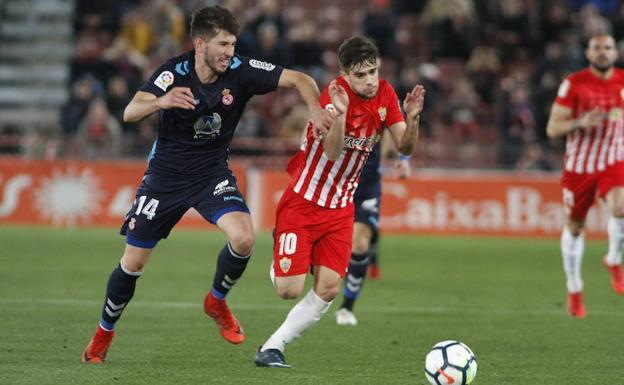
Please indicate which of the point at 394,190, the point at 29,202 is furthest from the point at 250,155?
the point at 29,202

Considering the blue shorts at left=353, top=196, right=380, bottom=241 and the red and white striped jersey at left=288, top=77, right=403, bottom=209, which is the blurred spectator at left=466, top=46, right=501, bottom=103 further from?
the red and white striped jersey at left=288, top=77, right=403, bottom=209

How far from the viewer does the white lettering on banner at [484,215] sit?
67.1 feet

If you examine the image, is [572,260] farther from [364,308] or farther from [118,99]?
[118,99]

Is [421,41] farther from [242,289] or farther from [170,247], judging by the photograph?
[242,289]

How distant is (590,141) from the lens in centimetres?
1102

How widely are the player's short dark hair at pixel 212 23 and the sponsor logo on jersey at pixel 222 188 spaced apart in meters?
1.06

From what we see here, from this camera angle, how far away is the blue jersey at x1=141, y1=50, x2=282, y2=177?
314 inches

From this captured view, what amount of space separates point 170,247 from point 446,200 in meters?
5.43

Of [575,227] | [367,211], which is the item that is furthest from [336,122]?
[575,227]

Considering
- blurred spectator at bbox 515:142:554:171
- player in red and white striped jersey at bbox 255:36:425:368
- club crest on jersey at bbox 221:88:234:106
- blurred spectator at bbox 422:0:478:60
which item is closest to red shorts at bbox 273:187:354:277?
player in red and white striped jersey at bbox 255:36:425:368

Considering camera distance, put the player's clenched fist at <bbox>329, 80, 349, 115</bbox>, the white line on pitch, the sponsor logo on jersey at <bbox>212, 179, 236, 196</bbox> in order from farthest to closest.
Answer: the white line on pitch < the sponsor logo on jersey at <bbox>212, 179, 236, 196</bbox> < the player's clenched fist at <bbox>329, 80, 349, 115</bbox>

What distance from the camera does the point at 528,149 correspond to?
20641 millimetres

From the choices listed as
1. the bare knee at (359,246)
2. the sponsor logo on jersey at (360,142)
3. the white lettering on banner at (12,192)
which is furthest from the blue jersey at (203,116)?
the white lettering on banner at (12,192)

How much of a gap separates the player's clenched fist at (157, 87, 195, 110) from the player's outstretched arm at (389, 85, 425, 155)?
1432 mm
